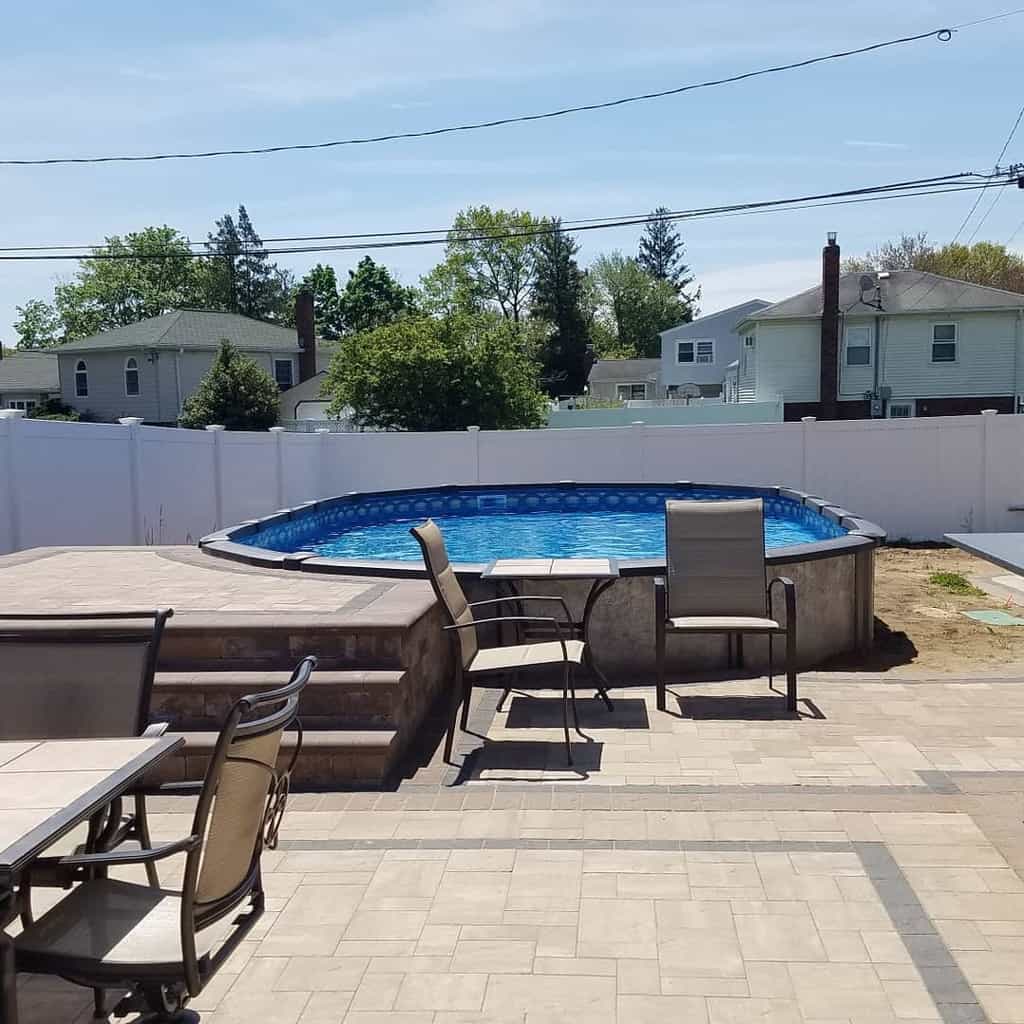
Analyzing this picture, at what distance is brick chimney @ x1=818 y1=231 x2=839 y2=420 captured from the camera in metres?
26.2

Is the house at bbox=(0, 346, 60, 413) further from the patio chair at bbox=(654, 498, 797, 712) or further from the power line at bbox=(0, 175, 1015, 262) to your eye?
the patio chair at bbox=(654, 498, 797, 712)

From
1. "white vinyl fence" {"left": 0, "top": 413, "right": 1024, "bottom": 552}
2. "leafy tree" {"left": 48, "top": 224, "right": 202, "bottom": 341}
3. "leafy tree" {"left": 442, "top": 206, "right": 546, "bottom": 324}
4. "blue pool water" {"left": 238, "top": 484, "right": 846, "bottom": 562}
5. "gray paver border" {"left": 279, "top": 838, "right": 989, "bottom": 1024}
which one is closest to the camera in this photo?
"gray paver border" {"left": 279, "top": 838, "right": 989, "bottom": 1024}

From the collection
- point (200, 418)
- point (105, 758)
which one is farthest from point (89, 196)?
point (105, 758)

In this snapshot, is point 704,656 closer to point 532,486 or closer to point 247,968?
point 247,968

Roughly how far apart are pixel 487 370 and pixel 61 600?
58.9ft

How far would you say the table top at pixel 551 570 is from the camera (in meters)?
6.32

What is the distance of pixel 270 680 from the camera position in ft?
17.3

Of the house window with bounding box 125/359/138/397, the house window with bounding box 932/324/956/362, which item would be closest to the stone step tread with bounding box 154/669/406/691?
the house window with bounding box 932/324/956/362

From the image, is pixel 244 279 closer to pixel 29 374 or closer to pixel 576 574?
pixel 29 374

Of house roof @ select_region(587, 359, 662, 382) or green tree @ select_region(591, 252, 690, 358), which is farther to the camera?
green tree @ select_region(591, 252, 690, 358)

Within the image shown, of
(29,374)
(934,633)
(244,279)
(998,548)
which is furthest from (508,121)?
(244,279)

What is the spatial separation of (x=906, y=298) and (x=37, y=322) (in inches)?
1919

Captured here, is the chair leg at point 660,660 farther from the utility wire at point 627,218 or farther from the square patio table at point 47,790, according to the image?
the utility wire at point 627,218

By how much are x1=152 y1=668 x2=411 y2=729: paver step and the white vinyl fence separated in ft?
19.5
